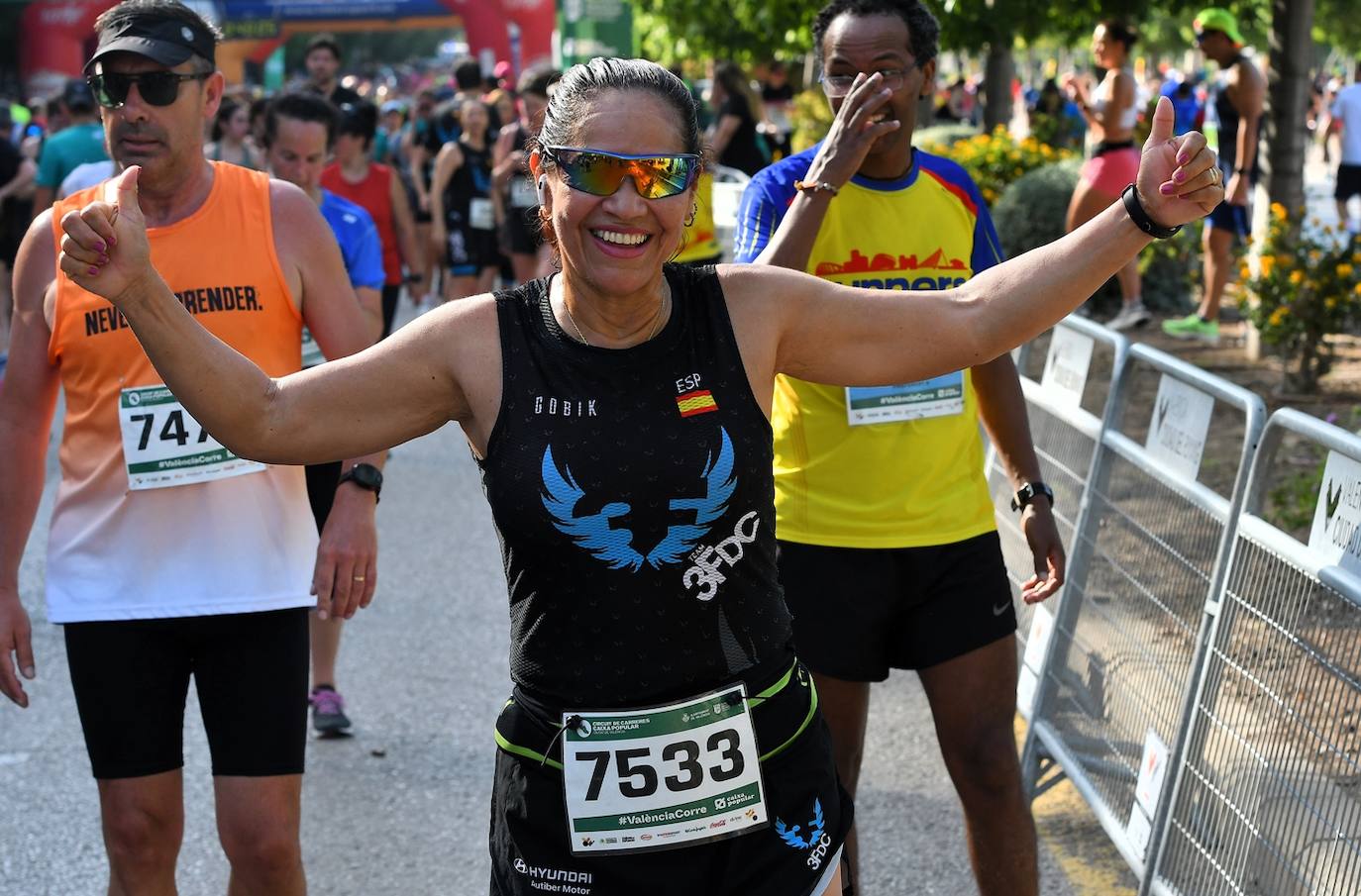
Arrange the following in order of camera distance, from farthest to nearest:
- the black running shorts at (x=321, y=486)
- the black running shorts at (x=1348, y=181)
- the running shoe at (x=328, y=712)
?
the black running shorts at (x=1348, y=181) < the running shoe at (x=328, y=712) < the black running shorts at (x=321, y=486)

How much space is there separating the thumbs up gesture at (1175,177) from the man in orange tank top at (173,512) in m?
1.67

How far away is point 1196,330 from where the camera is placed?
1214cm

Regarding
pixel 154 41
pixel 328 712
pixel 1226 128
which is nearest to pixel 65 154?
pixel 328 712

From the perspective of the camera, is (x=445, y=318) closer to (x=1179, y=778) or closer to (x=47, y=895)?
(x=1179, y=778)

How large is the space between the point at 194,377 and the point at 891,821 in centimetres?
310

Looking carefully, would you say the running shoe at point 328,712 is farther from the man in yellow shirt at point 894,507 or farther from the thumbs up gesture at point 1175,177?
the thumbs up gesture at point 1175,177

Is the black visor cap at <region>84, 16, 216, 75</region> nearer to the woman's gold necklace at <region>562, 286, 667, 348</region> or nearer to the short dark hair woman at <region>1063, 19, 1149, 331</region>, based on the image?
the woman's gold necklace at <region>562, 286, 667, 348</region>

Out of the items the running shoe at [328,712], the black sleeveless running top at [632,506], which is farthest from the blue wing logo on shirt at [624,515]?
the running shoe at [328,712]

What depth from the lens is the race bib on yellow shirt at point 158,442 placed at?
11.7 ft

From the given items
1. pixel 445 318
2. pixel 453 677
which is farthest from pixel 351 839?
pixel 445 318

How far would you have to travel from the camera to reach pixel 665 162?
2.61 m

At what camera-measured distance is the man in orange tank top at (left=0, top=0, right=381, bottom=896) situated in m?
3.49

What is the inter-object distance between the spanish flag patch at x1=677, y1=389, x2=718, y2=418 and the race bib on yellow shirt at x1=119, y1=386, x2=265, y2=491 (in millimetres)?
1304

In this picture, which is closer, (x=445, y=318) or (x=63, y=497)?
(x=445, y=318)
